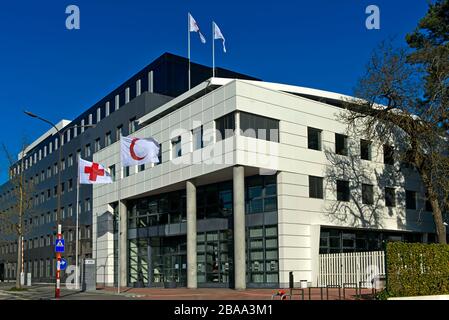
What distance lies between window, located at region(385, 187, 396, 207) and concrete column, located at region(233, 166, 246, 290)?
13033 mm

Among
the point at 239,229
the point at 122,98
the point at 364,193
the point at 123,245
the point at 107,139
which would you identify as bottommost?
the point at 123,245

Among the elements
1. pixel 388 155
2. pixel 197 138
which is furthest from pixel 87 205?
pixel 388 155

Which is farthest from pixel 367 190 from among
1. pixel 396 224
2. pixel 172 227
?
pixel 172 227

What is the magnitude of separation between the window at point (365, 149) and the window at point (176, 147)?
12.4m

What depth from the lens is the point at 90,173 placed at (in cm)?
3681

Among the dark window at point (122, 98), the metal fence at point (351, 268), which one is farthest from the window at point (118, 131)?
the metal fence at point (351, 268)

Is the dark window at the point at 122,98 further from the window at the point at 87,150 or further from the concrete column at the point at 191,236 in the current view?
the concrete column at the point at 191,236

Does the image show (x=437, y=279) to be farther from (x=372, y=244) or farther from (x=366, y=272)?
(x=372, y=244)

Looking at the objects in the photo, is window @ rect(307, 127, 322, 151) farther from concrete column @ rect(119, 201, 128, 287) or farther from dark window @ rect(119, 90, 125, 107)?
dark window @ rect(119, 90, 125, 107)

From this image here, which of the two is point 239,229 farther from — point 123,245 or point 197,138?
point 123,245

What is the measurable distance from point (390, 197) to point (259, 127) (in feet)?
42.7

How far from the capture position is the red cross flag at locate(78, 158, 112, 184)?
119 feet

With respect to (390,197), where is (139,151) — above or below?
above

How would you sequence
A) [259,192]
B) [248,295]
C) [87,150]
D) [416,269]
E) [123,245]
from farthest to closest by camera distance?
[87,150] < [123,245] < [259,192] < [248,295] < [416,269]
